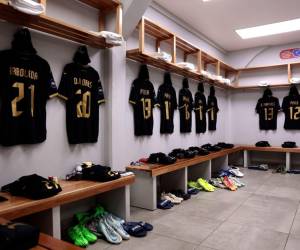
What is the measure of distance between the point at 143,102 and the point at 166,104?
2.33 feet

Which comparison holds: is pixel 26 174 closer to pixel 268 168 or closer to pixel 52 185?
pixel 52 185

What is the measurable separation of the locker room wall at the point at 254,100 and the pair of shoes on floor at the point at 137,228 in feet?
17.3

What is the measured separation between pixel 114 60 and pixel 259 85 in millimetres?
4735

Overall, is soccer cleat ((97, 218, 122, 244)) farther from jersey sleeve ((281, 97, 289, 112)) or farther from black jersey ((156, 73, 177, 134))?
jersey sleeve ((281, 97, 289, 112))

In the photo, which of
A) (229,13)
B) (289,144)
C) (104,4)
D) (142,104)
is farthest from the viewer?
(289,144)

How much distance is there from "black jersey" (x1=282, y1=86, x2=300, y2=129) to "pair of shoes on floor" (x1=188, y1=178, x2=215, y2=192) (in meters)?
3.24

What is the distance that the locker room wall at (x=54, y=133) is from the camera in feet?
8.29

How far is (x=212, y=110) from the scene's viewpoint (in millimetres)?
6695

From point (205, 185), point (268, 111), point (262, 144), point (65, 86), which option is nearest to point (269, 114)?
point (268, 111)

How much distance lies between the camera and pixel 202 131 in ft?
20.3

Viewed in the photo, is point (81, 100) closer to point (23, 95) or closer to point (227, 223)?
point (23, 95)

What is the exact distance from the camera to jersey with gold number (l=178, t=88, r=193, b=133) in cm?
541

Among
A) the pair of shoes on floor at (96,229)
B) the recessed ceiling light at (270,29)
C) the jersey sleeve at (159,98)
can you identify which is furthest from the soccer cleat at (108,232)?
the recessed ceiling light at (270,29)

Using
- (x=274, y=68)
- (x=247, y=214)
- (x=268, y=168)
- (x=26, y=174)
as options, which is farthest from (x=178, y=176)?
(x=274, y=68)
